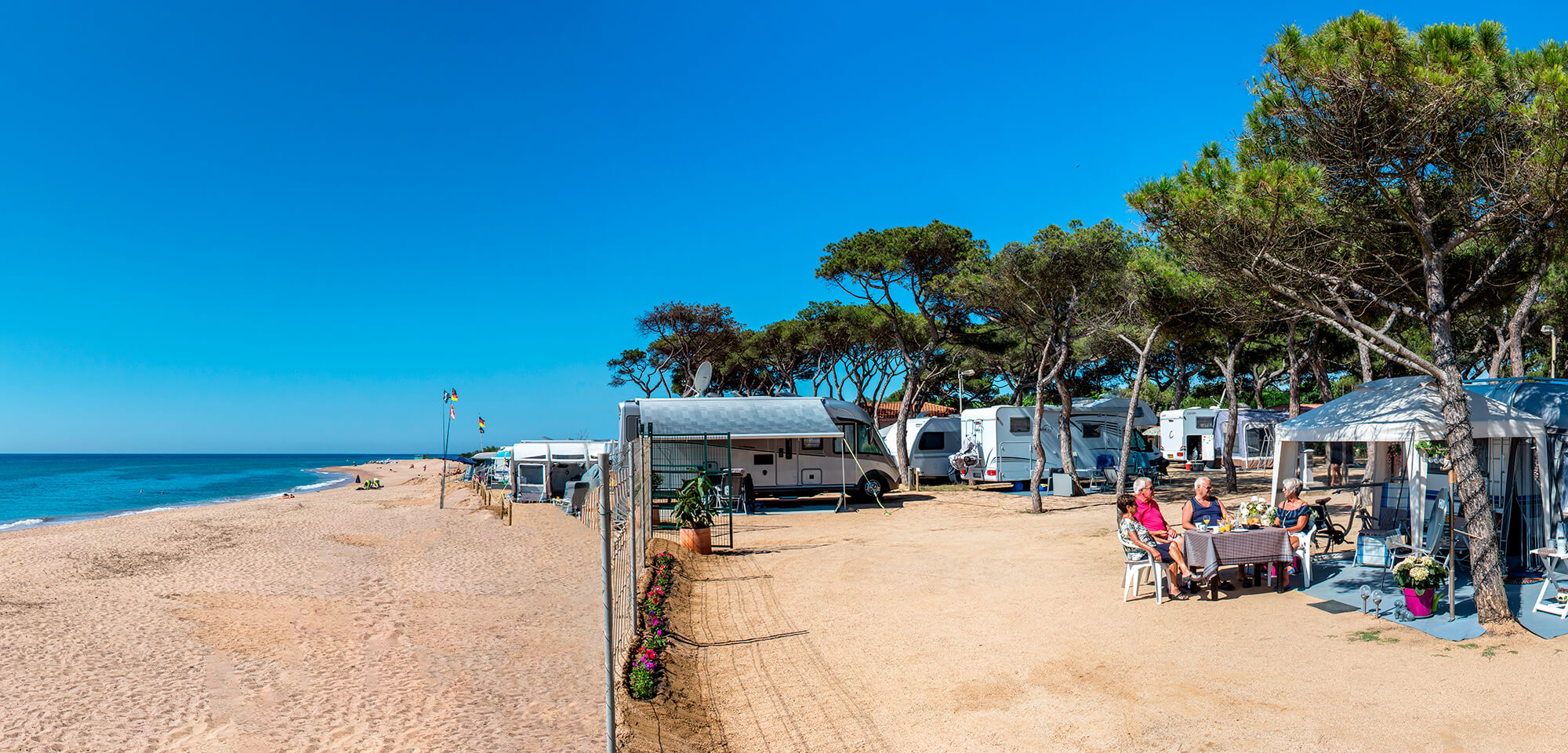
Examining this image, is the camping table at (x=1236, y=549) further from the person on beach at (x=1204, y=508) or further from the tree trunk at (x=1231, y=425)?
the tree trunk at (x=1231, y=425)

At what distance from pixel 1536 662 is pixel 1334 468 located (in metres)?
17.0

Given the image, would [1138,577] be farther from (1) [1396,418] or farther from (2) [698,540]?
(2) [698,540]

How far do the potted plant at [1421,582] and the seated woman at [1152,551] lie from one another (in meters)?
1.47

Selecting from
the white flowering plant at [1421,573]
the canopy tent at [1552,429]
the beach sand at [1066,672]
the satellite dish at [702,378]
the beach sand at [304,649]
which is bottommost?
the beach sand at [304,649]

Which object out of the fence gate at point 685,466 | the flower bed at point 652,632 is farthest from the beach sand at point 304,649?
the fence gate at point 685,466

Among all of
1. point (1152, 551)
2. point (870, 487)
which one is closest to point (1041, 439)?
point (870, 487)

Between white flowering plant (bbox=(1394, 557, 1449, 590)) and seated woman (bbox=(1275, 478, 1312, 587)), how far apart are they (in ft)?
3.37

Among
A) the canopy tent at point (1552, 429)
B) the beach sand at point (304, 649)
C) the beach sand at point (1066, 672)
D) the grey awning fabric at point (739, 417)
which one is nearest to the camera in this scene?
the beach sand at point (1066, 672)

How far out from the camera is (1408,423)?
24.5ft

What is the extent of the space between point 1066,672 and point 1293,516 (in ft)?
13.4

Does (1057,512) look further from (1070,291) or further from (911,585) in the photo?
(911,585)

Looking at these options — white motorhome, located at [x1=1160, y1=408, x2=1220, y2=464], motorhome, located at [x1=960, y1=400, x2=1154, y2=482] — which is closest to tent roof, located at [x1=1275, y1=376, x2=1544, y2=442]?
motorhome, located at [x1=960, y1=400, x2=1154, y2=482]

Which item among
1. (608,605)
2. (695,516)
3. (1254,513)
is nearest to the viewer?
(608,605)

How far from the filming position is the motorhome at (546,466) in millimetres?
23828
